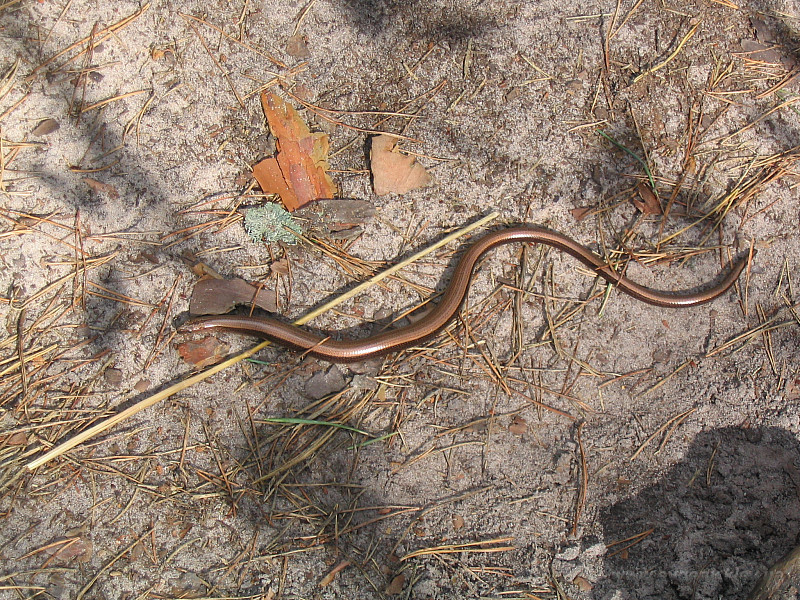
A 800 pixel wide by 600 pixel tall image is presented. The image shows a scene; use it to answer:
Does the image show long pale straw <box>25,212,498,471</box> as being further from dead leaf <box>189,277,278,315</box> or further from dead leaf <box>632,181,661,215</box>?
dead leaf <box>632,181,661,215</box>

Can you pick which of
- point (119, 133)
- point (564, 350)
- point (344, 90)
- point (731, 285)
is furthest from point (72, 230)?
point (731, 285)

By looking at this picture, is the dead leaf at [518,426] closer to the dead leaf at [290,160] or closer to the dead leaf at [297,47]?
the dead leaf at [290,160]

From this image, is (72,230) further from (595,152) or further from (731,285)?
(731,285)

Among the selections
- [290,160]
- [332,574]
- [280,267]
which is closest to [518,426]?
[332,574]

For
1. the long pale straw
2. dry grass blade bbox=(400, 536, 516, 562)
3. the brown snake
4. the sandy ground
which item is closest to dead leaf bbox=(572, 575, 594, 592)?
the sandy ground

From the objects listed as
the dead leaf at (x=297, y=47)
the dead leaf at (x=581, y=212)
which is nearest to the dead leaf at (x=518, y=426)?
the dead leaf at (x=581, y=212)

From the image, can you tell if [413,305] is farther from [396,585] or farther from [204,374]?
[396,585]
